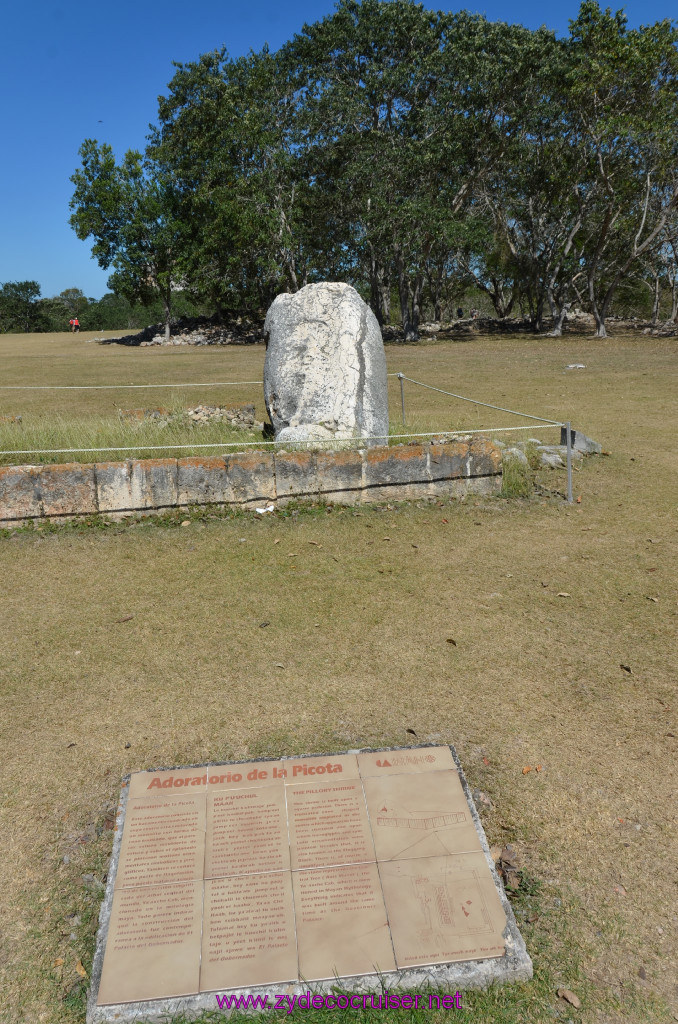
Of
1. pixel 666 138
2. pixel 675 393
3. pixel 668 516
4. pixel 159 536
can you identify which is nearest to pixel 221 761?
pixel 159 536

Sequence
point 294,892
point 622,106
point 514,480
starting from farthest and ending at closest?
point 622,106
point 514,480
point 294,892

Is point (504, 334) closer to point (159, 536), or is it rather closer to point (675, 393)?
point (675, 393)

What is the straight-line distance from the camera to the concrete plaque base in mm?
2619

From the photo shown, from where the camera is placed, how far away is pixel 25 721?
433 cm

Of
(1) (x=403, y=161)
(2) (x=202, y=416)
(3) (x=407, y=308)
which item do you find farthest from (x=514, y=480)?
(3) (x=407, y=308)

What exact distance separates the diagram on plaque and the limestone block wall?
4.67m

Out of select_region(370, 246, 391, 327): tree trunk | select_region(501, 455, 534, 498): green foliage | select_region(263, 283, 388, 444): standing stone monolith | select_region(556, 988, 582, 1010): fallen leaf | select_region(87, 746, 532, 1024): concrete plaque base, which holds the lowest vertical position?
select_region(556, 988, 582, 1010): fallen leaf

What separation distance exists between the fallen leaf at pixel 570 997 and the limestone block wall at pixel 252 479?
231 inches

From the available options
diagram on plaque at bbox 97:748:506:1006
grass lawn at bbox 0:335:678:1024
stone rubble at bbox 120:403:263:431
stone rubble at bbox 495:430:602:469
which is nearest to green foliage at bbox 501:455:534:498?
stone rubble at bbox 495:430:602:469

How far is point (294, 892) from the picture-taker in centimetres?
287

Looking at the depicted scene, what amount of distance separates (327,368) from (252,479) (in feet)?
8.10

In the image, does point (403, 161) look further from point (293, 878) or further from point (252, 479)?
point (293, 878)

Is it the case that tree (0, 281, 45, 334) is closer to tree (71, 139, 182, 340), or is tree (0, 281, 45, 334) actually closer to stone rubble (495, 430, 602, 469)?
tree (71, 139, 182, 340)

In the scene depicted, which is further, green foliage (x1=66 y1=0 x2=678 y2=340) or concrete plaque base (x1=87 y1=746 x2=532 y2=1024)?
green foliage (x1=66 y1=0 x2=678 y2=340)
